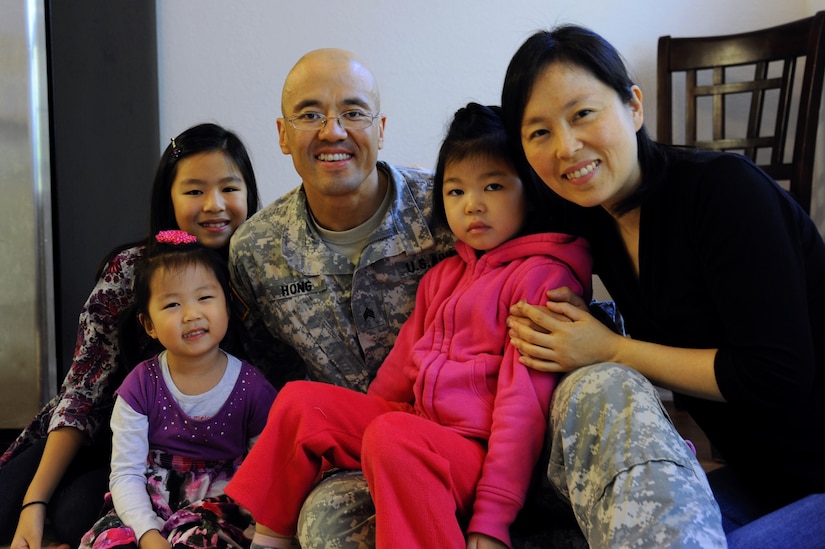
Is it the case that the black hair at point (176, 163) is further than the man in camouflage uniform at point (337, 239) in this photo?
Yes

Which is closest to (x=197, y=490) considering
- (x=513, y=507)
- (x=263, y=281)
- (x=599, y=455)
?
(x=263, y=281)

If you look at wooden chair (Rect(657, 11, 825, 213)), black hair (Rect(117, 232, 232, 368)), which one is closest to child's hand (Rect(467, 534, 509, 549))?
black hair (Rect(117, 232, 232, 368))

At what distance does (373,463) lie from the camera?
108cm

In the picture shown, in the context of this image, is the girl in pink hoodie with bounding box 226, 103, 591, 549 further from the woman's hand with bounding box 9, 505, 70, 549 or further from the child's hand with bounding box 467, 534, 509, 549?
the woman's hand with bounding box 9, 505, 70, 549

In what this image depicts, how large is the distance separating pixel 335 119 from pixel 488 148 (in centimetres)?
37

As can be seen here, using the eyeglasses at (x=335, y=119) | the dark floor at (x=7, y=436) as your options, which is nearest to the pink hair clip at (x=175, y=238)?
the eyeglasses at (x=335, y=119)

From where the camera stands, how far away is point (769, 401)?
3.57ft

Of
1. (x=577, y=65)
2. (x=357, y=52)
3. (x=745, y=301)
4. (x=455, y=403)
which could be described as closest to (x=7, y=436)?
(x=357, y=52)

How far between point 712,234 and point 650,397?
259mm

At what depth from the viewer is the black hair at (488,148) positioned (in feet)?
4.36

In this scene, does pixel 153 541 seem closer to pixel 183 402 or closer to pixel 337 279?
pixel 183 402

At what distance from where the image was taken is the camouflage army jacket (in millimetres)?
1578

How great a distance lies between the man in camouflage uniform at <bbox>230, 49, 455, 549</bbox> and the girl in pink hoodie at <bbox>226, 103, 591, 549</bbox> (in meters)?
0.14

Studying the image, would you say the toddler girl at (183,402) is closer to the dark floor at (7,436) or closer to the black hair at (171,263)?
the black hair at (171,263)
